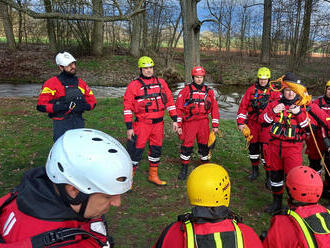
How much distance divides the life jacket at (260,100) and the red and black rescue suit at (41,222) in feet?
15.7

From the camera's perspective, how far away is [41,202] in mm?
1534

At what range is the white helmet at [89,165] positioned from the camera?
5.52 feet

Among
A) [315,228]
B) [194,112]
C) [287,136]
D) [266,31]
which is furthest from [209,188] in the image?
[266,31]

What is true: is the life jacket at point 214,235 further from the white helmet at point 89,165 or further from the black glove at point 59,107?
the black glove at point 59,107

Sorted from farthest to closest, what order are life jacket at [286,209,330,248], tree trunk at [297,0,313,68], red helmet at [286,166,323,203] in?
tree trunk at [297,0,313,68], red helmet at [286,166,323,203], life jacket at [286,209,330,248]

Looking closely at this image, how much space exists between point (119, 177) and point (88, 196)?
22 cm

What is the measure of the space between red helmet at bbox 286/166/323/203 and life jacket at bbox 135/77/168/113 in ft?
9.96

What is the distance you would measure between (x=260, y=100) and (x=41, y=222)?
5101 mm

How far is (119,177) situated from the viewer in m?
1.80

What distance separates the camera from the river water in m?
15.4

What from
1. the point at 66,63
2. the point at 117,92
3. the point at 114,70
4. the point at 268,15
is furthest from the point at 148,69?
the point at 268,15

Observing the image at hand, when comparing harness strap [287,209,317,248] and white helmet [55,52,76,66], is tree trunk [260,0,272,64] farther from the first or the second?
harness strap [287,209,317,248]

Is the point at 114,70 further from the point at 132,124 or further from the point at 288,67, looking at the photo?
the point at 132,124

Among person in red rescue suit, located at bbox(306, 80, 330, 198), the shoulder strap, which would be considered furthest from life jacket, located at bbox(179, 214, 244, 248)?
person in red rescue suit, located at bbox(306, 80, 330, 198)
